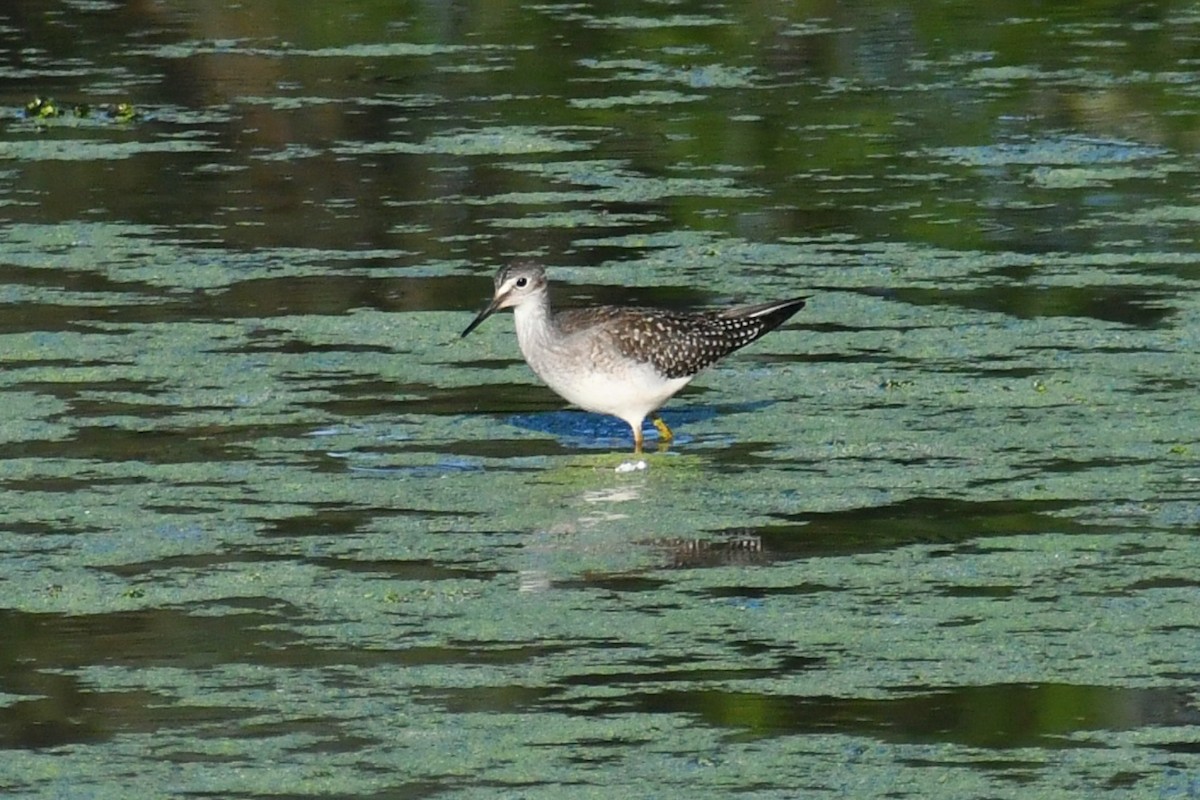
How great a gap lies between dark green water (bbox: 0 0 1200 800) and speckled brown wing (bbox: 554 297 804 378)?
0.25 meters

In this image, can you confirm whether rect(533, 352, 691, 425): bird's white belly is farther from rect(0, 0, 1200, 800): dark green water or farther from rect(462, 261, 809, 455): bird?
rect(0, 0, 1200, 800): dark green water

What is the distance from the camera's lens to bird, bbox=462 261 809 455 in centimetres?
815

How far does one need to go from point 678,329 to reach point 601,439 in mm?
462

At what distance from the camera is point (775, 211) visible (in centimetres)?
1161

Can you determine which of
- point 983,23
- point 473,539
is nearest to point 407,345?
point 473,539

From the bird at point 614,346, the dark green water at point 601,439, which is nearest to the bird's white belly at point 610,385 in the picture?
the bird at point 614,346

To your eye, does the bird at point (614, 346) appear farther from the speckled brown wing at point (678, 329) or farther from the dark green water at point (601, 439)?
the dark green water at point (601, 439)

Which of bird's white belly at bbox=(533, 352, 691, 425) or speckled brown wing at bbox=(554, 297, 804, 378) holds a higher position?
speckled brown wing at bbox=(554, 297, 804, 378)

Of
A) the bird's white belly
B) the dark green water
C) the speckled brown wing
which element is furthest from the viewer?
the speckled brown wing

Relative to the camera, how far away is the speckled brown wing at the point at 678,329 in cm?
823

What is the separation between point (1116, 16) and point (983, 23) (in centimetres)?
96

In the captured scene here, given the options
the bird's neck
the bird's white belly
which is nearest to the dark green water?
the bird's white belly

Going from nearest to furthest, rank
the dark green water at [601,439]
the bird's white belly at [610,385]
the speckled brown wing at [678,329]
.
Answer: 1. the dark green water at [601,439]
2. the bird's white belly at [610,385]
3. the speckled brown wing at [678,329]

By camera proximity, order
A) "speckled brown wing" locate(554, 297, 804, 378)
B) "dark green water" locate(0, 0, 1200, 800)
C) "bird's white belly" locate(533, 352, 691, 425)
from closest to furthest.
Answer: "dark green water" locate(0, 0, 1200, 800) → "bird's white belly" locate(533, 352, 691, 425) → "speckled brown wing" locate(554, 297, 804, 378)
